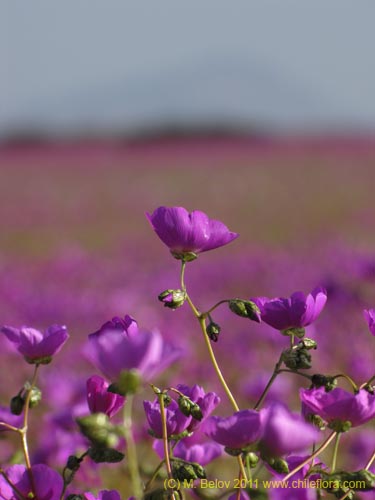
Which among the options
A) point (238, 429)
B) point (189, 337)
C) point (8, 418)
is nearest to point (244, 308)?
point (238, 429)

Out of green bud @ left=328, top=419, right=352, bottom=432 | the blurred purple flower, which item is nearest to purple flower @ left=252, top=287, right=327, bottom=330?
green bud @ left=328, top=419, right=352, bottom=432

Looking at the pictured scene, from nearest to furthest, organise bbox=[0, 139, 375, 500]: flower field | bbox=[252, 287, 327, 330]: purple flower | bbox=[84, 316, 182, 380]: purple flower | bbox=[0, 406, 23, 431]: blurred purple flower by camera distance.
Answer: bbox=[84, 316, 182, 380]: purple flower < bbox=[0, 139, 375, 500]: flower field < bbox=[252, 287, 327, 330]: purple flower < bbox=[0, 406, 23, 431]: blurred purple flower

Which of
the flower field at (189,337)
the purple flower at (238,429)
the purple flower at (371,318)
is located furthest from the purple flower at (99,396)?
the purple flower at (371,318)

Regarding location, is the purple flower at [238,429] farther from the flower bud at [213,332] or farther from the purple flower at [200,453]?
the purple flower at [200,453]

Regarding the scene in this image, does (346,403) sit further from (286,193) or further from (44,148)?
(44,148)

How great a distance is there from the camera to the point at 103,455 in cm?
65

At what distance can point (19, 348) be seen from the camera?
2.53 feet

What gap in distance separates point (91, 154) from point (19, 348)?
72.7ft

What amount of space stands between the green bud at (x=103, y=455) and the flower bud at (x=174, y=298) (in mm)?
140

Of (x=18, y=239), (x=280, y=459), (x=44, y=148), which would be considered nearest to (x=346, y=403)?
(x=280, y=459)

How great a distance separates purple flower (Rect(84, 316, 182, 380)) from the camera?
1.83 feet

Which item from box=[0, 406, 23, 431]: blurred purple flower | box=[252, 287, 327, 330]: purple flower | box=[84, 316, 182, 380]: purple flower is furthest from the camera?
box=[0, 406, 23, 431]: blurred purple flower

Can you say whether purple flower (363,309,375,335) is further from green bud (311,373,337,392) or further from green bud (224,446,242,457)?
green bud (224,446,242,457)

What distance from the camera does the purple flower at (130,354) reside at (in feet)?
1.83
